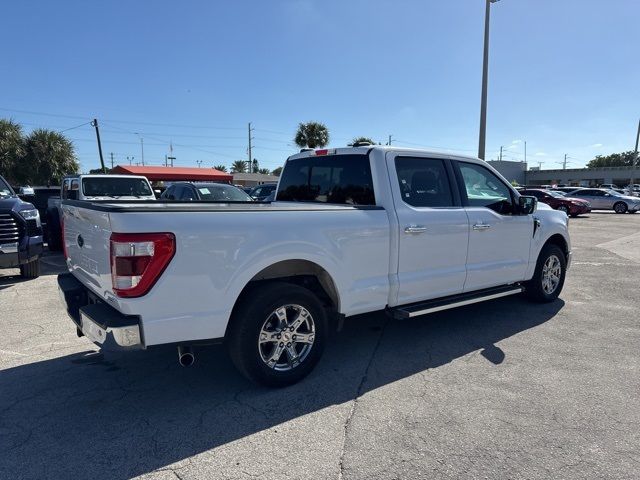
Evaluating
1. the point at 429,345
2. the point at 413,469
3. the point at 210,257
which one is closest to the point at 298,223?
the point at 210,257

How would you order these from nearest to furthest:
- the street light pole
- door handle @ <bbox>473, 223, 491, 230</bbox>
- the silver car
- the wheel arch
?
the wheel arch → door handle @ <bbox>473, 223, 491, 230</bbox> → the street light pole → the silver car

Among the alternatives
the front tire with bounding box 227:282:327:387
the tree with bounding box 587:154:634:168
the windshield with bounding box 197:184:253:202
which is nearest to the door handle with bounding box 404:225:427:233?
the front tire with bounding box 227:282:327:387

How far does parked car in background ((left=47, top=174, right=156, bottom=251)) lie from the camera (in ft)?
35.8

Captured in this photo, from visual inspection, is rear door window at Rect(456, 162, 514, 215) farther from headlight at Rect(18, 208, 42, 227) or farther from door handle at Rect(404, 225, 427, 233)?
headlight at Rect(18, 208, 42, 227)

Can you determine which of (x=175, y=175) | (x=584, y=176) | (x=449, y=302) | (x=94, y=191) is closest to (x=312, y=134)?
(x=175, y=175)

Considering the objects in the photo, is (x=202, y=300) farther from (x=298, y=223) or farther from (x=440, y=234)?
(x=440, y=234)

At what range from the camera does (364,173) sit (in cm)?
430

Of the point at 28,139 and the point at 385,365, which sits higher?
the point at 28,139

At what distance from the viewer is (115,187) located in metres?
11.3

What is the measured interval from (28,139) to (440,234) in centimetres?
3836

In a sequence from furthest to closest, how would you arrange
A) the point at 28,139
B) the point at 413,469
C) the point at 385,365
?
the point at 28,139 → the point at 385,365 → the point at 413,469

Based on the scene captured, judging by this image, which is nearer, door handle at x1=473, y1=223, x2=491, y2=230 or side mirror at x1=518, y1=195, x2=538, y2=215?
door handle at x1=473, y1=223, x2=491, y2=230

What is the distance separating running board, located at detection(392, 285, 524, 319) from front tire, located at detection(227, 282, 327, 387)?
2.77ft

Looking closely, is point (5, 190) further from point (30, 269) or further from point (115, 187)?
point (115, 187)
